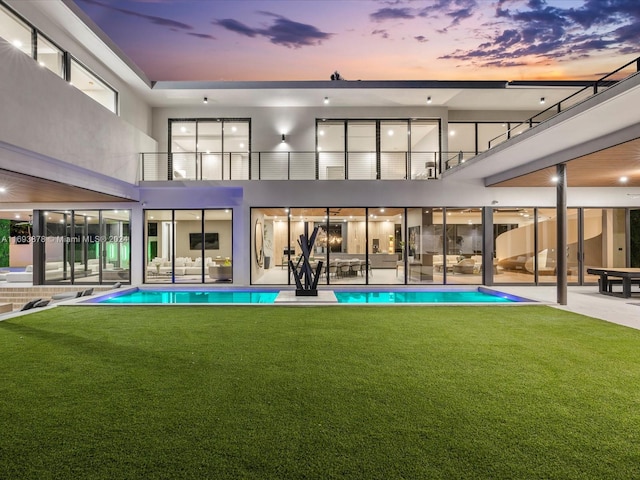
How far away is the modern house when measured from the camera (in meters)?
11.5

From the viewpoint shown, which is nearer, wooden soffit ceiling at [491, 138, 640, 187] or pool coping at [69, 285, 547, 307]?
wooden soffit ceiling at [491, 138, 640, 187]

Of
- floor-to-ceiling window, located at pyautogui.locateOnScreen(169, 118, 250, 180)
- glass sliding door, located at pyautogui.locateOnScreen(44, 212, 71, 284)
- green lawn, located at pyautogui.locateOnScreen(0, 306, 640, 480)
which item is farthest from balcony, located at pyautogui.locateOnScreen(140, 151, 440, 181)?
green lawn, located at pyautogui.locateOnScreen(0, 306, 640, 480)

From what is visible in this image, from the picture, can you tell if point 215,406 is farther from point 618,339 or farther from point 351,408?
point 618,339

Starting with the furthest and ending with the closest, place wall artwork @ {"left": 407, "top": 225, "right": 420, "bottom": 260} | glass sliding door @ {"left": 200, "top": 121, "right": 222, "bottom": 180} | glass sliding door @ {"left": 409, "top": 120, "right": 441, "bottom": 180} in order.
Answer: glass sliding door @ {"left": 200, "top": 121, "right": 222, "bottom": 180}
glass sliding door @ {"left": 409, "top": 120, "right": 441, "bottom": 180}
wall artwork @ {"left": 407, "top": 225, "right": 420, "bottom": 260}

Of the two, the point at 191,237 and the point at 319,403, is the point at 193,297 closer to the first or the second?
the point at 191,237

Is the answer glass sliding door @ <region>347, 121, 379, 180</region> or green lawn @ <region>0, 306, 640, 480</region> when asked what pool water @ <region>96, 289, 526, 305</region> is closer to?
green lawn @ <region>0, 306, 640, 480</region>

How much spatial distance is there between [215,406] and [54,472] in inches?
48.8

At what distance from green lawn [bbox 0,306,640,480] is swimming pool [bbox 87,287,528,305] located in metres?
3.52

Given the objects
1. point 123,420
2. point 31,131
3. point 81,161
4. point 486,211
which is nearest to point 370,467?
point 123,420

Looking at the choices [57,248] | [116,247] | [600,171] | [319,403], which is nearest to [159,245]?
[116,247]

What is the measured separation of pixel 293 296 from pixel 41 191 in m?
7.54

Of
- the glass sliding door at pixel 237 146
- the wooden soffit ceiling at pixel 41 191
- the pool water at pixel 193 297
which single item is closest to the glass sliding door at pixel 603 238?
the pool water at pixel 193 297

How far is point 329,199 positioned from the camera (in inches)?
479

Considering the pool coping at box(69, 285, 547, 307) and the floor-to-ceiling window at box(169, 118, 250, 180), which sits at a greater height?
the floor-to-ceiling window at box(169, 118, 250, 180)
